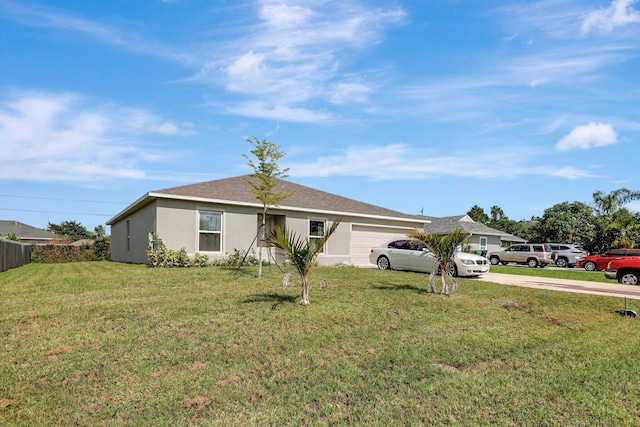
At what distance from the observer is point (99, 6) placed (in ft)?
39.4

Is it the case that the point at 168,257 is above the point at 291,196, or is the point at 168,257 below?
below

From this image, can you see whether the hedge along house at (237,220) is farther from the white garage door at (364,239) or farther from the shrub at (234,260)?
the shrub at (234,260)

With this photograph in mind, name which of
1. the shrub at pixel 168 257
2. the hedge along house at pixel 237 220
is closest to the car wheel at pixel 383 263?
the hedge along house at pixel 237 220

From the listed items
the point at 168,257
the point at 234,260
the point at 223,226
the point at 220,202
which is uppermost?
the point at 220,202

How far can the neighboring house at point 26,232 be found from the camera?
150 feet

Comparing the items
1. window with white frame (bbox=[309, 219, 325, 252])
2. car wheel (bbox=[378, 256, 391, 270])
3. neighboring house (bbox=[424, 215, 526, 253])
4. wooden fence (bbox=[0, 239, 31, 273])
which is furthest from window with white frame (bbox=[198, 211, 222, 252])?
neighboring house (bbox=[424, 215, 526, 253])

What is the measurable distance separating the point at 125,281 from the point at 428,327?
28.2 ft

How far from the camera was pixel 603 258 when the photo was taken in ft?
77.1

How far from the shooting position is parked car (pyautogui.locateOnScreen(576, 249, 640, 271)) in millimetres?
22547

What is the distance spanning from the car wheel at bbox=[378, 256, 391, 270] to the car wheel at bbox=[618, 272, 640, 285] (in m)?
8.42

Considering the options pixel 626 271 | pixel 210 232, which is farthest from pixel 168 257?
pixel 626 271

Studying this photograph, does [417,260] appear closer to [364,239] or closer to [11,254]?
[364,239]

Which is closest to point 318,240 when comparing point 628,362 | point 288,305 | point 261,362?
point 288,305

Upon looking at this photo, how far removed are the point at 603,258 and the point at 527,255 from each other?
5362 mm
